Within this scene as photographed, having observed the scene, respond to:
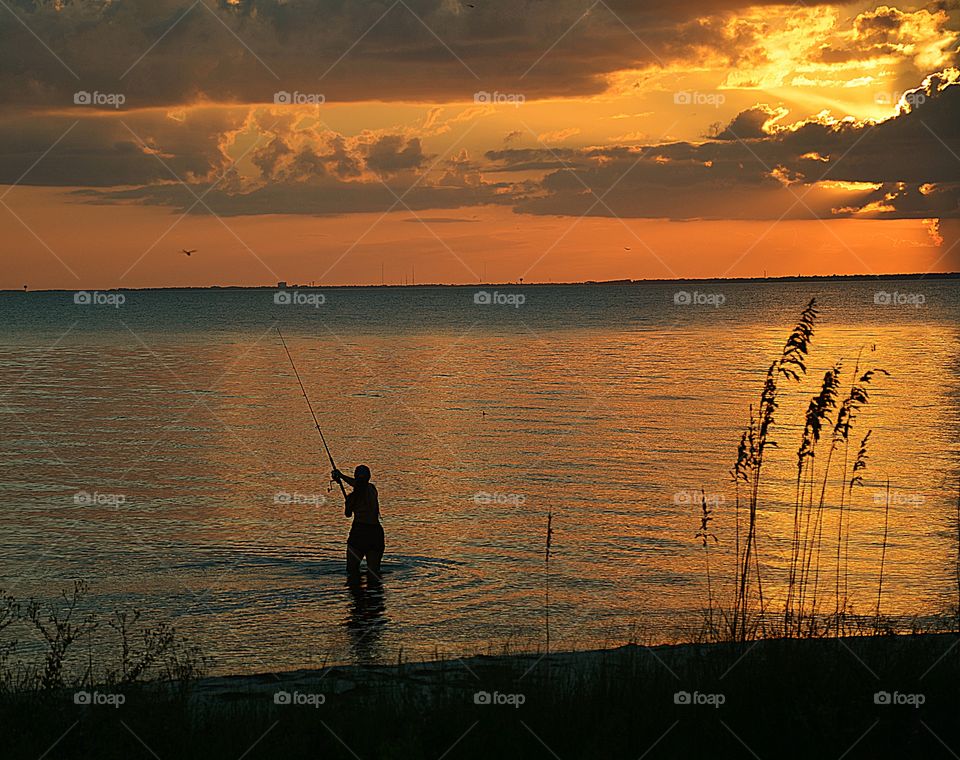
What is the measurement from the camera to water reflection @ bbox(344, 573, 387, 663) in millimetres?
13328

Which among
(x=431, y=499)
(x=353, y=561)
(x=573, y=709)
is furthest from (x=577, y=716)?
(x=431, y=499)

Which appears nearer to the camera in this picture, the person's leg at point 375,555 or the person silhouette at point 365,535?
the person silhouette at point 365,535

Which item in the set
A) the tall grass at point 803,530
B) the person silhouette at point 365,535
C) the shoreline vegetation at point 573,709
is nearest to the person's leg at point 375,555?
the person silhouette at point 365,535

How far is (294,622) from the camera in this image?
48.4 feet

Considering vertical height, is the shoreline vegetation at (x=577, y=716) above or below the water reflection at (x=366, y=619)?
above

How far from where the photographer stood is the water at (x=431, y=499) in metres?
15.2

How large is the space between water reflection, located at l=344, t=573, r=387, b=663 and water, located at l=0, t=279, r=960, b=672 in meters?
0.06

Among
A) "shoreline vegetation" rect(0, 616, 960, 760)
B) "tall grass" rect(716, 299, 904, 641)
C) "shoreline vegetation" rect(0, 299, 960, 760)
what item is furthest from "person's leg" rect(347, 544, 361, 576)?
"shoreline vegetation" rect(0, 616, 960, 760)

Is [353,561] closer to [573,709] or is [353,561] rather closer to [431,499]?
[431,499]

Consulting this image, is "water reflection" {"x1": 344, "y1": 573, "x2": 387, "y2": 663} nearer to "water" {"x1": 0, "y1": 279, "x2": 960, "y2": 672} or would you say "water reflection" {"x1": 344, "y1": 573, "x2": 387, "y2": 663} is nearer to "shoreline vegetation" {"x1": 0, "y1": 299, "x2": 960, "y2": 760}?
"water" {"x1": 0, "y1": 279, "x2": 960, "y2": 672}

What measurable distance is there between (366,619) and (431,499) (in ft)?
29.8

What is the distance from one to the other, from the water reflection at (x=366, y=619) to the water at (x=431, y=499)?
6 cm

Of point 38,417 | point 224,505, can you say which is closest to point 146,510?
point 224,505

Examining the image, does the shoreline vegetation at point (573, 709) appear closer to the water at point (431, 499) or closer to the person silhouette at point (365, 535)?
the water at point (431, 499)
